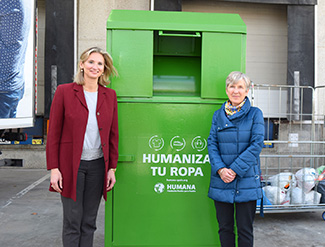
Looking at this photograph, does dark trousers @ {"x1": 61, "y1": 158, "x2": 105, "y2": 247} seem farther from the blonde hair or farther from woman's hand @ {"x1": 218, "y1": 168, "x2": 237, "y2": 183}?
woman's hand @ {"x1": 218, "y1": 168, "x2": 237, "y2": 183}

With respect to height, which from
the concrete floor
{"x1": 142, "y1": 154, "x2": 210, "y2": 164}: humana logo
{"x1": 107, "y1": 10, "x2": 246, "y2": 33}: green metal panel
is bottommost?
the concrete floor

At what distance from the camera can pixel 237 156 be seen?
7.41 ft

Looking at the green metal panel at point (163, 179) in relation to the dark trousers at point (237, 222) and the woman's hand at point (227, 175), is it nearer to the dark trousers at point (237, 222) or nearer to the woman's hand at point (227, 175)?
the dark trousers at point (237, 222)

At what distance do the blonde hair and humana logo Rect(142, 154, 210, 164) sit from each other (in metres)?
0.67

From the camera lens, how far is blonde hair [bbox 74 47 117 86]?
7.13ft

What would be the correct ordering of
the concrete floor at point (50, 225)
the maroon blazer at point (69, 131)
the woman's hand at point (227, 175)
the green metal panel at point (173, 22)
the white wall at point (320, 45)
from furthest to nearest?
the white wall at point (320, 45) → the concrete floor at point (50, 225) → the green metal panel at point (173, 22) → the woman's hand at point (227, 175) → the maroon blazer at point (69, 131)

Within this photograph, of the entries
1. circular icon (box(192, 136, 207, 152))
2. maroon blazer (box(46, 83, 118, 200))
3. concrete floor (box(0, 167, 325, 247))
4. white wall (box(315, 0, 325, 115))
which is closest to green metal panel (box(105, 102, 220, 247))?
circular icon (box(192, 136, 207, 152))

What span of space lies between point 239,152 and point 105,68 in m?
1.15

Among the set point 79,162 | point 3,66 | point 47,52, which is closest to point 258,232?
point 79,162

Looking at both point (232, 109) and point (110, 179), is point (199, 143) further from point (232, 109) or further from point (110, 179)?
point (110, 179)

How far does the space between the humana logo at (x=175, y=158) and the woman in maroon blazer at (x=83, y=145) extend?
32cm

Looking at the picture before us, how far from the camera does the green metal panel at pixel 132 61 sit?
242 cm

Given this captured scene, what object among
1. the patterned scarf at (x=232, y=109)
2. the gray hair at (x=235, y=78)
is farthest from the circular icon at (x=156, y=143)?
the gray hair at (x=235, y=78)

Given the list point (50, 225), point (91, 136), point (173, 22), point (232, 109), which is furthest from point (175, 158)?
point (50, 225)
